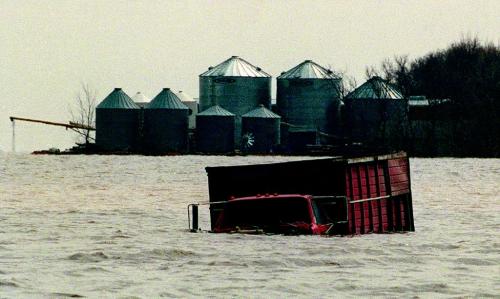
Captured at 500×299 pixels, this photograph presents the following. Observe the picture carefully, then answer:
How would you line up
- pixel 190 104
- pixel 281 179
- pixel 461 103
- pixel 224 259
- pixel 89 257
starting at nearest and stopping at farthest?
pixel 224 259
pixel 89 257
pixel 281 179
pixel 461 103
pixel 190 104

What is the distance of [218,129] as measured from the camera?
150 meters

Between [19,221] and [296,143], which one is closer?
[19,221]

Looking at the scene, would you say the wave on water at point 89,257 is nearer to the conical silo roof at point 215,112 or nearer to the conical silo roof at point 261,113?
the conical silo roof at point 261,113

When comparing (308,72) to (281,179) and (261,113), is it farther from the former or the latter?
(281,179)

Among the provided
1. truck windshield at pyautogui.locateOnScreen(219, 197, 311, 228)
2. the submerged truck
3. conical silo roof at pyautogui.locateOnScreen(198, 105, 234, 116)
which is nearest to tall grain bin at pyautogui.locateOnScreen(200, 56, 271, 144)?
conical silo roof at pyautogui.locateOnScreen(198, 105, 234, 116)

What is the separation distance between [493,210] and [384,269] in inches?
1040

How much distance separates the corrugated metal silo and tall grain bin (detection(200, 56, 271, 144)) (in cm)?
212

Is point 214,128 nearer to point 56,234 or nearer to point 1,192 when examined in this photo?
point 1,192

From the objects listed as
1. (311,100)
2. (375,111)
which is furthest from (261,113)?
(375,111)

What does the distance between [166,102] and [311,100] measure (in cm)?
1604

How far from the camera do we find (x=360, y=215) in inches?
1315

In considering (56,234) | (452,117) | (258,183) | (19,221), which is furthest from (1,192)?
(452,117)

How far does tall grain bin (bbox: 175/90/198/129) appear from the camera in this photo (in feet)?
547

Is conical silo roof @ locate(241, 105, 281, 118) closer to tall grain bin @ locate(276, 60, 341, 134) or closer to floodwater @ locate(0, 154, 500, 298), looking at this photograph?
tall grain bin @ locate(276, 60, 341, 134)
